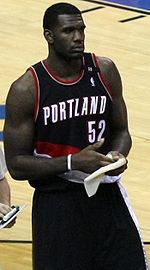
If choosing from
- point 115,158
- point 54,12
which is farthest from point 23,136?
point 54,12

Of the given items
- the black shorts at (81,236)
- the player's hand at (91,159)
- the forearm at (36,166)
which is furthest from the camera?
the black shorts at (81,236)

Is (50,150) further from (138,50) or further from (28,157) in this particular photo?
(138,50)

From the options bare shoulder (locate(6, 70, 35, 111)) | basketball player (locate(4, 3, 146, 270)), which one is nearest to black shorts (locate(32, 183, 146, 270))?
basketball player (locate(4, 3, 146, 270))

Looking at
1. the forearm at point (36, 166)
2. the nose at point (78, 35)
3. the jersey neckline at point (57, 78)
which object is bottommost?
the forearm at point (36, 166)

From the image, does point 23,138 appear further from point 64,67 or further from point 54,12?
point 54,12

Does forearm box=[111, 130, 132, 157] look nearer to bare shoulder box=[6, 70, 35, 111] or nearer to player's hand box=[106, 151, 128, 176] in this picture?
player's hand box=[106, 151, 128, 176]

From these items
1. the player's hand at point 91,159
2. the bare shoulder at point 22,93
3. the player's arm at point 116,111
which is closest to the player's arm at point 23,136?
the bare shoulder at point 22,93

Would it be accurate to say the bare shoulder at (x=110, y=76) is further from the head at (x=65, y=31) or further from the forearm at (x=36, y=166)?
the forearm at (x=36, y=166)

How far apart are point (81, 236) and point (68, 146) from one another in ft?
1.37

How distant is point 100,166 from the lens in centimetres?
459

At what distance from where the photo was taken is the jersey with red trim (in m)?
4.77

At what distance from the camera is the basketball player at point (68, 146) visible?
477cm

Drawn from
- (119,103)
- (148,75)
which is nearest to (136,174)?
(148,75)

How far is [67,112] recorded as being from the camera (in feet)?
15.7
